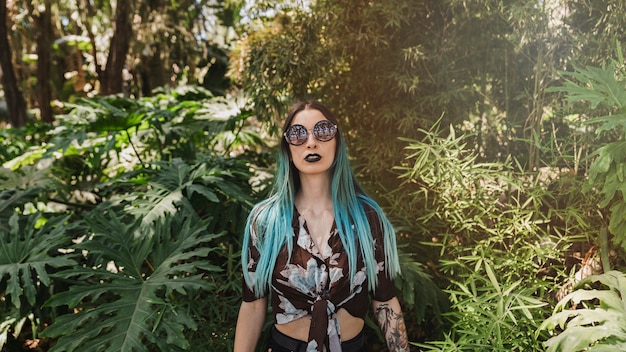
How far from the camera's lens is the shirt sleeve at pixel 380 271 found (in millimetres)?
1667

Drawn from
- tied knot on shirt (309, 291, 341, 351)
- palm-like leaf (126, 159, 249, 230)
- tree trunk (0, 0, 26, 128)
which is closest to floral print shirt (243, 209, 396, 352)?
tied knot on shirt (309, 291, 341, 351)

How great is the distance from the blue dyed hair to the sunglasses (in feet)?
0.18

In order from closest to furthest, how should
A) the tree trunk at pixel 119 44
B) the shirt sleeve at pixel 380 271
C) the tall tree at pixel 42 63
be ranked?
the shirt sleeve at pixel 380 271, the tree trunk at pixel 119 44, the tall tree at pixel 42 63

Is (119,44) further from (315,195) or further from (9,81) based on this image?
(315,195)

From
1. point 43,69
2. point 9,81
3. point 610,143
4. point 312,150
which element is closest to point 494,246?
point 610,143

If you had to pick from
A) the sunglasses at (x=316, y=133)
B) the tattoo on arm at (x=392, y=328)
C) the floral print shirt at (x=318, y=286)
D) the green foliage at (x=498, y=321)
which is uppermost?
the sunglasses at (x=316, y=133)

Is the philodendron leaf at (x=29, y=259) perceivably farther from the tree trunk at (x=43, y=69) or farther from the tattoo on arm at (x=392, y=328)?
the tree trunk at (x=43, y=69)

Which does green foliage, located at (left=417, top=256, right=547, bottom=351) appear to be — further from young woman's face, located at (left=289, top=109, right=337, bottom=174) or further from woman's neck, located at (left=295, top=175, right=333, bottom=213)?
young woman's face, located at (left=289, top=109, right=337, bottom=174)

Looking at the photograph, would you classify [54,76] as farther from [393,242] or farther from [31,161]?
[393,242]

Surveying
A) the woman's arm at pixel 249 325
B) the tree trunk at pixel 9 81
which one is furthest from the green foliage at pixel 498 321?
the tree trunk at pixel 9 81

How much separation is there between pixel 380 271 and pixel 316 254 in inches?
8.4

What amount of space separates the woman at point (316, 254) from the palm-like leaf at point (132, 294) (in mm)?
431

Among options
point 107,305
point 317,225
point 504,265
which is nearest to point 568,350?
point 504,265

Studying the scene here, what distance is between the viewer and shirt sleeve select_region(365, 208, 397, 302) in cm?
167
